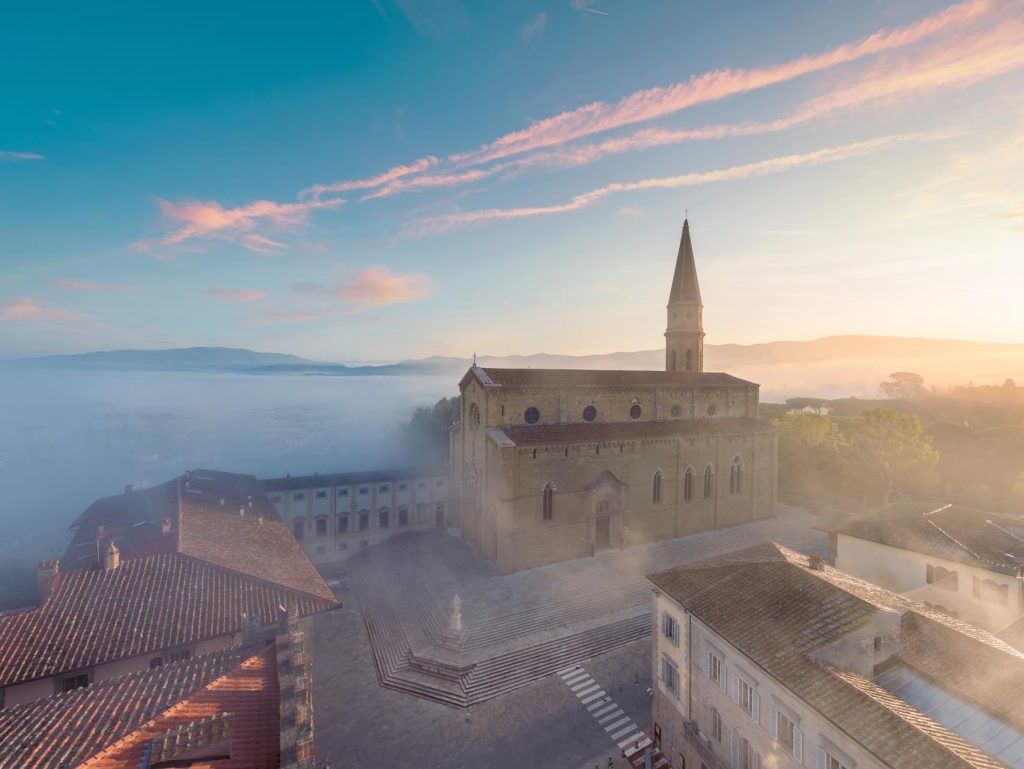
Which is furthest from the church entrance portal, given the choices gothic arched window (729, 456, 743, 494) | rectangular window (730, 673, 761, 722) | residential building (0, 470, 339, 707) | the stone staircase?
residential building (0, 470, 339, 707)

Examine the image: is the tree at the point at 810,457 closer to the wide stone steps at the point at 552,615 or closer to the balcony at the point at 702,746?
the wide stone steps at the point at 552,615

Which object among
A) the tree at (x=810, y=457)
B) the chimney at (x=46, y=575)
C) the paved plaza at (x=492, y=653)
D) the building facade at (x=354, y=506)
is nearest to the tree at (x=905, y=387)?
the tree at (x=810, y=457)

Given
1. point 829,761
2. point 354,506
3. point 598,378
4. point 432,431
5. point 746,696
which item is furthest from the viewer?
point 432,431

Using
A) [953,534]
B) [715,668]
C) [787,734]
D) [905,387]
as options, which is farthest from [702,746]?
[905,387]

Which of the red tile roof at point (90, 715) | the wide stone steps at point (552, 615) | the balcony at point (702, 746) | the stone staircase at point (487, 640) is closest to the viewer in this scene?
the red tile roof at point (90, 715)

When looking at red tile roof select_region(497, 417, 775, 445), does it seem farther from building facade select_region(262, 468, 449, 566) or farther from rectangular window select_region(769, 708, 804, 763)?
rectangular window select_region(769, 708, 804, 763)

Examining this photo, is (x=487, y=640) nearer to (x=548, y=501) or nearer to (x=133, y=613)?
(x=548, y=501)
